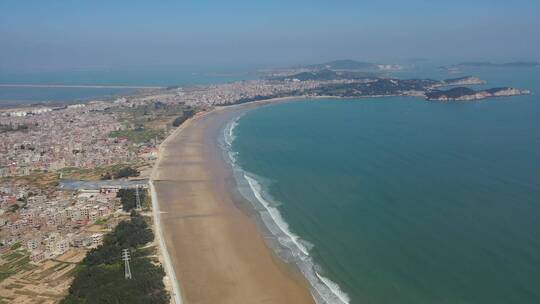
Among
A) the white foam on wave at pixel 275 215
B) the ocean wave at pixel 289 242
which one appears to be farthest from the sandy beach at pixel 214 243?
the white foam on wave at pixel 275 215

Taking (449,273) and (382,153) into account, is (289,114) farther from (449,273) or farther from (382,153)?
(449,273)

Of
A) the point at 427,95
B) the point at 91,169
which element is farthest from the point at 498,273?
the point at 427,95

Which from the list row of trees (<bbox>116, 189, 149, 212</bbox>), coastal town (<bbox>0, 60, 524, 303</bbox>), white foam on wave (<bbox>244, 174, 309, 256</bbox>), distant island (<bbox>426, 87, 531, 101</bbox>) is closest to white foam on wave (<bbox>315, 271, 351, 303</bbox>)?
white foam on wave (<bbox>244, 174, 309, 256</bbox>)

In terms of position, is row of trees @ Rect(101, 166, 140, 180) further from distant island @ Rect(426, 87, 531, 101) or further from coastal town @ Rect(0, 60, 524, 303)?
distant island @ Rect(426, 87, 531, 101)

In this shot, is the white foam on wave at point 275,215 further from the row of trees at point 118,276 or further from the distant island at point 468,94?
the distant island at point 468,94

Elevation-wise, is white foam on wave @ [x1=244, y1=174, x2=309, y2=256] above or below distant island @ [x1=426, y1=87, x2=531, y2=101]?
below

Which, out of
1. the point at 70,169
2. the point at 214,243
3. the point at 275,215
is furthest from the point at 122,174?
the point at 214,243

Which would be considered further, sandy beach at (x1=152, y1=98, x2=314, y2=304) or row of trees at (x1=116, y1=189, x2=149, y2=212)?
row of trees at (x1=116, y1=189, x2=149, y2=212)
